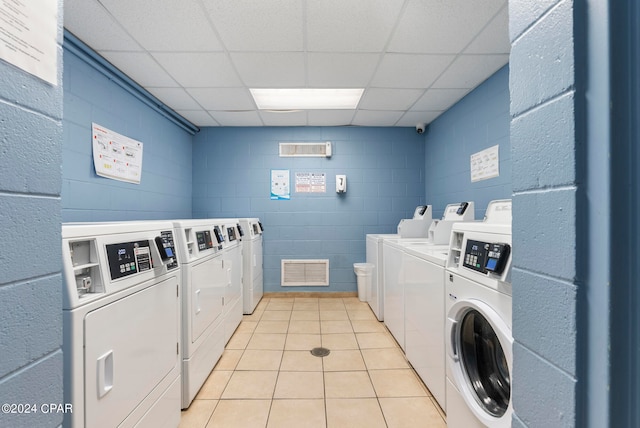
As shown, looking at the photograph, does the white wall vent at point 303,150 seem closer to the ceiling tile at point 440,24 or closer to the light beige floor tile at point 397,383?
the ceiling tile at point 440,24

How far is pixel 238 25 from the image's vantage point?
1.72m

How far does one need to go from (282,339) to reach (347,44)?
259 centimetres

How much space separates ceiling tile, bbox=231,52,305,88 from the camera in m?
2.05

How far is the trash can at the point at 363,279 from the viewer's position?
10.9ft

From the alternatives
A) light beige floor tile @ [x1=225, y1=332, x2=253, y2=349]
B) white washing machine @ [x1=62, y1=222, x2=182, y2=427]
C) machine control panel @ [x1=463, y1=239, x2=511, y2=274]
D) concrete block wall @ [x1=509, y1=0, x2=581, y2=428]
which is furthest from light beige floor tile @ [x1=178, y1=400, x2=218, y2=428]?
machine control panel @ [x1=463, y1=239, x2=511, y2=274]

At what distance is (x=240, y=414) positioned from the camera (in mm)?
1521

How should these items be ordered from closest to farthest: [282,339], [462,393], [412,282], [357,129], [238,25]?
[462,393], [238,25], [412,282], [282,339], [357,129]

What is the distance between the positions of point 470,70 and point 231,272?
9.38 ft

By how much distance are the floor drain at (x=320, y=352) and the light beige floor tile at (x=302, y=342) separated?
0.05 m

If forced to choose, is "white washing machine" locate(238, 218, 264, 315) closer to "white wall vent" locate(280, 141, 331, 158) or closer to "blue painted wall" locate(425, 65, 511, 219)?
"white wall vent" locate(280, 141, 331, 158)

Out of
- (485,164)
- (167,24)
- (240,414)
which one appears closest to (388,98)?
(485,164)

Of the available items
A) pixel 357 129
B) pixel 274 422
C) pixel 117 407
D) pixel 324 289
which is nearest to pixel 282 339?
pixel 274 422

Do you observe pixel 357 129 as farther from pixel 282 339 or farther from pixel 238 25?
pixel 282 339

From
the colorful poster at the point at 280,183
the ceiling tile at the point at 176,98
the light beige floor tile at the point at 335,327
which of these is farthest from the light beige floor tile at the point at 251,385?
the ceiling tile at the point at 176,98
